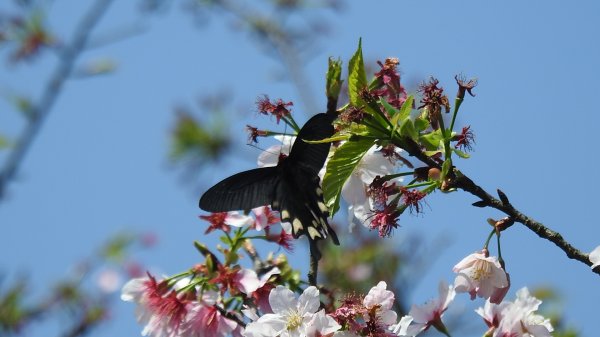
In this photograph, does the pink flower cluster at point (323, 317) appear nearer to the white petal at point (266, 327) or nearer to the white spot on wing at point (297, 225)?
the white petal at point (266, 327)

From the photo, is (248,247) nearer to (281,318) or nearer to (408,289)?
(281,318)

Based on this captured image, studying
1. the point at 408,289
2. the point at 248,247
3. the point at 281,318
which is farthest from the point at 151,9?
the point at 281,318

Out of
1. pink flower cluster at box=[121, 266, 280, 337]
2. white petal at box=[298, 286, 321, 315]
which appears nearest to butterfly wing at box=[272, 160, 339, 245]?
white petal at box=[298, 286, 321, 315]

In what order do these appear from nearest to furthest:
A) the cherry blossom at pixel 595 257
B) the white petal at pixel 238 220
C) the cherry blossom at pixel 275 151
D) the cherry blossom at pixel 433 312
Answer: the cherry blossom at pixel 595 257, the cherry blossom at pixel 433 312, the cherry blossom at pixel 275 151, the white petal at pixel 238 220

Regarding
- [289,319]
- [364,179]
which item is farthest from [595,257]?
[289,319]

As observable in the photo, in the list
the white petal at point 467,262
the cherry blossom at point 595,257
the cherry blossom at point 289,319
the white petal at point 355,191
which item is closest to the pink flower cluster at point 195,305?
the cherry blossom at point 289,319

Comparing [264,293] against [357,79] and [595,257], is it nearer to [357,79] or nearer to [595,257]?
[357,79]

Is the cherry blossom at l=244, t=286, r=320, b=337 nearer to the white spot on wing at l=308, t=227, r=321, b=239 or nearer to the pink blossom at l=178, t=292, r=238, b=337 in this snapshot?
the white spot on wing at l=308, t=227, r=321, b=239

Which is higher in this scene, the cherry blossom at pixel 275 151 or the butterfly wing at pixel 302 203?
the cherry blossom at pixel 275 151
